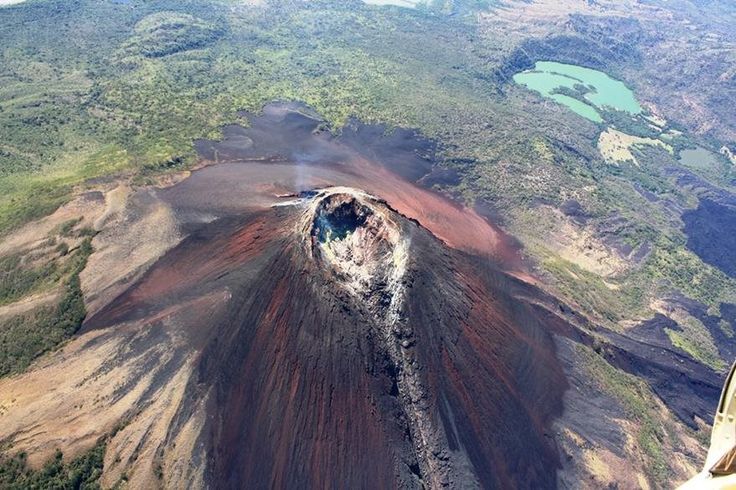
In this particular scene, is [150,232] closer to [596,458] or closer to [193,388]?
[193,388]

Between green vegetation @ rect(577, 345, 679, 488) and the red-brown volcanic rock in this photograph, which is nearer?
the red-brown volcanic rock

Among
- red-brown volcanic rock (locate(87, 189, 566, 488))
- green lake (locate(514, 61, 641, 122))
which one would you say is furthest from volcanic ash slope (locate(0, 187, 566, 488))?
green lake (locate(514, 61, 641, 122))

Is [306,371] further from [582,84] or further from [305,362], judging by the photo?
[582,84]

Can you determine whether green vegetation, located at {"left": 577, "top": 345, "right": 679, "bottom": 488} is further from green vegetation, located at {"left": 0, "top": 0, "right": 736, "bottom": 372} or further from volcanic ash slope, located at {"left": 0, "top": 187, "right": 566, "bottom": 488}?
green vegetation, located at {"left": 0, "top": 0, "right": 736, "bottom": 372}

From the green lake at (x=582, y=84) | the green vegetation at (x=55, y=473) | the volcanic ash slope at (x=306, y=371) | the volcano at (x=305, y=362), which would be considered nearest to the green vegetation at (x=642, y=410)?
the volcano at (x=305, y=362)

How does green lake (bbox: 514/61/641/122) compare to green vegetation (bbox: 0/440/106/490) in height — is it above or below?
above

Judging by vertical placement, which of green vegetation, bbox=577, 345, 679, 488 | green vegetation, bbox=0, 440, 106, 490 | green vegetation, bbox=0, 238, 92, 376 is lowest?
green vegetation, bbox=577, 345, 679, 488

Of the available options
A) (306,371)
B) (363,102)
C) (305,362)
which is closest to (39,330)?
(305,362)
